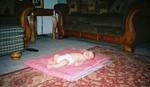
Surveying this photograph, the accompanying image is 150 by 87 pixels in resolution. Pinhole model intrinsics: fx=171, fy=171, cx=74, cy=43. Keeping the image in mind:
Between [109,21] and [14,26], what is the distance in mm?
1593

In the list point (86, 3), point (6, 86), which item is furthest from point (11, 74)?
point (86, 3)

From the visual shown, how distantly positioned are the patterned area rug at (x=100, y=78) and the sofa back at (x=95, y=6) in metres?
1.59

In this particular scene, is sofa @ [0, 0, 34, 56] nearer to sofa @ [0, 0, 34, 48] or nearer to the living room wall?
sofa @ [0, 0, 34, 48]

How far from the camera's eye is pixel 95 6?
149 inches

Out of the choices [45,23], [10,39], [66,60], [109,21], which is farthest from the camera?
[45,23]

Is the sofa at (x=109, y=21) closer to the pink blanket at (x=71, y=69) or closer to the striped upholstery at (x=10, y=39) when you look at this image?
the pink blanket at (x=71, y=69)

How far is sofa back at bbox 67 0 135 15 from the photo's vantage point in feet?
11.2

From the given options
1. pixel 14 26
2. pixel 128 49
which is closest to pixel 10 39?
pixel 14 26

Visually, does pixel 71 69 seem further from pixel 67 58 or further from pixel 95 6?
pixel 95 6

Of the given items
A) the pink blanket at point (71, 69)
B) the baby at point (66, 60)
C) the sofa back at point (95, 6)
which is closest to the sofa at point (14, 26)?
the pink blanket at point (71, 69)

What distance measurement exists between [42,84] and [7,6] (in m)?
1.97

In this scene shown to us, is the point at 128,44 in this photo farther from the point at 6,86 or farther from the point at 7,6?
the point at 7,6

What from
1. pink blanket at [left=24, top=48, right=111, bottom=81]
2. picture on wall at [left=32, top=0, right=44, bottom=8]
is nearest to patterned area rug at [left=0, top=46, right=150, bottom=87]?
pink blanket at [left=24, top=48, right=111, bottom=81]

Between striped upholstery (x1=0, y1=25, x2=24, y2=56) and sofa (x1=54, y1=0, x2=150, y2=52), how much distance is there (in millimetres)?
1462
